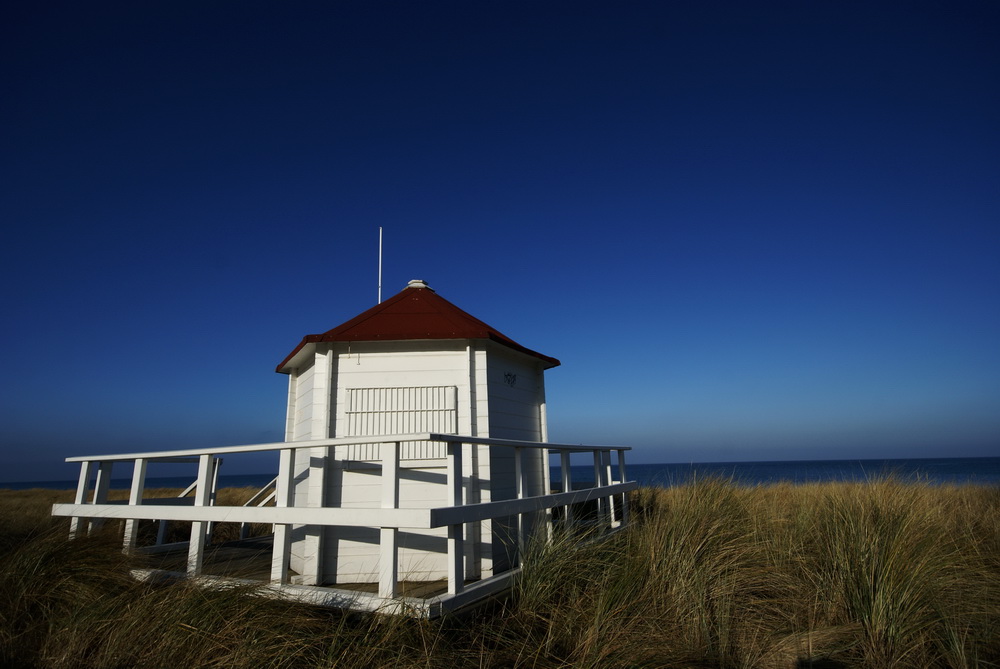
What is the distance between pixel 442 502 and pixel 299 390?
314 cm

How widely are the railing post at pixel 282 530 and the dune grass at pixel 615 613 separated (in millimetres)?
795

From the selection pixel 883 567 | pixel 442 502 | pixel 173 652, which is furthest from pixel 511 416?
pixel 173 652

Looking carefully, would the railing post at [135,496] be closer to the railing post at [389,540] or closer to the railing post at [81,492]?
the railing post at [81,492]

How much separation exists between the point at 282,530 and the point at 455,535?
1.93 meters

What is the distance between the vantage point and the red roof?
7031 millimetres

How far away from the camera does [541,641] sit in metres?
4.44

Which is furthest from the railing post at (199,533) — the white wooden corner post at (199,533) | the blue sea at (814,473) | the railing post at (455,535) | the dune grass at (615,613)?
the blue sea at (814,473)

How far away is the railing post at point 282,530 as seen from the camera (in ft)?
17.9

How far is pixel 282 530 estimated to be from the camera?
18.2ft

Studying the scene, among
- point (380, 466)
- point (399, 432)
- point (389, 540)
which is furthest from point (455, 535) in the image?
point (399, 432)

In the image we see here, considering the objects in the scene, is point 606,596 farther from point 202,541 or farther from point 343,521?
point 202,541

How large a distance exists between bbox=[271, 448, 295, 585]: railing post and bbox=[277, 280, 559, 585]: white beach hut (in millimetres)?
803

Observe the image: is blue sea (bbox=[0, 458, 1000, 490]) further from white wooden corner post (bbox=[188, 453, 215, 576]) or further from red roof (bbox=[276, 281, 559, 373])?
white wooden corner post (bbox=[188, 453, 215, 576])

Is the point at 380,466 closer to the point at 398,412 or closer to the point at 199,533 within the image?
the point at 398,412
